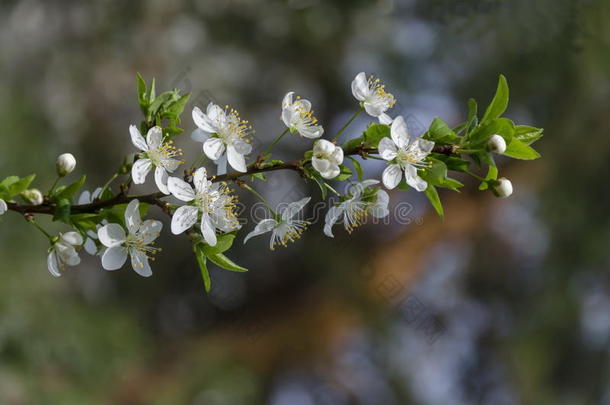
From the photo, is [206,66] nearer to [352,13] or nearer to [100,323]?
[352,13]

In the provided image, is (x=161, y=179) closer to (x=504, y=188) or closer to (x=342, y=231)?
(x=504, y=188)

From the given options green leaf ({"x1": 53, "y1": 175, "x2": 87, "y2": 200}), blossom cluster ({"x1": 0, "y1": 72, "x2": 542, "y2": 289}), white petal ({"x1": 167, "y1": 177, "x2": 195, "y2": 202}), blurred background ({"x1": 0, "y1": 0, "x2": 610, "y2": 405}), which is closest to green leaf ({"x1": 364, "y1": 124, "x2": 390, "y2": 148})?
blossom cluster ({"x1": 0, "y1": 72, "x2": 542, "y2": 289})

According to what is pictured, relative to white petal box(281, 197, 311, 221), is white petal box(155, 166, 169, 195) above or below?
above

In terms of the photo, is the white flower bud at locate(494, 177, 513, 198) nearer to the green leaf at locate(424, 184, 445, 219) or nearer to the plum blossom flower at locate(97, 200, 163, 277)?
the green leaf at locate(424, 184, 445, 219)

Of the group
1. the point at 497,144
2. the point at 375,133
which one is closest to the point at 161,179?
the point at 375,133

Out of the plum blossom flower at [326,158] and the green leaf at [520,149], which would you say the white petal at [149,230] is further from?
the green leaf at [520,149]

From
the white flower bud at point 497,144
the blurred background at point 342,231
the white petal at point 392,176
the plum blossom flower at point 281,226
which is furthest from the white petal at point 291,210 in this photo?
the blurred background at point 342,231

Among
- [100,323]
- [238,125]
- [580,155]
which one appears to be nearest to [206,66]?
[100,323]
